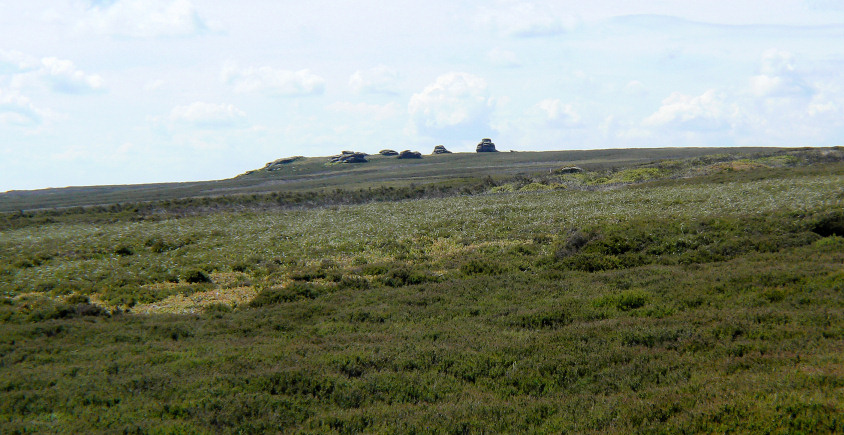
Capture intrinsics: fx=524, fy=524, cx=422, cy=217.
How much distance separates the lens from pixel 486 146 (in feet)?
613

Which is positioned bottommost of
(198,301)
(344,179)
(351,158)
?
(198,301)

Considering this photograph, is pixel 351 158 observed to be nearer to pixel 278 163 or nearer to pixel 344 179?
pixel 278 163

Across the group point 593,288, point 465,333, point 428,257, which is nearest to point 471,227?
point 428,257

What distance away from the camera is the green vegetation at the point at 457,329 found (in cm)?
853

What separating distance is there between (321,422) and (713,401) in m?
6.15

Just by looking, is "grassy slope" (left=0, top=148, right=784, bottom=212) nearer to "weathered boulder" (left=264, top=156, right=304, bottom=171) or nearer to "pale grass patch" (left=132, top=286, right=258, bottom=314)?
"weathered boulder" (left=264, top=156, right=304, bottom=171)

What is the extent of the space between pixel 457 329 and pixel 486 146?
176802 mm

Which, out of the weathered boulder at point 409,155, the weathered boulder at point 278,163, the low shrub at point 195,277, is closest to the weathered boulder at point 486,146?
the weathered boulder at point 409,155

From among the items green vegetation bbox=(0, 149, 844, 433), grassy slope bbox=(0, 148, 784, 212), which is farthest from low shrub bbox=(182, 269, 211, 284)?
grassy slope bbox=(0, 148, 784, 212)

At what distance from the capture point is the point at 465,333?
13234 mm

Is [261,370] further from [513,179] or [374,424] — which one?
[513,179]

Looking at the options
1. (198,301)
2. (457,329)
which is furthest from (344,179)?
(457,329)

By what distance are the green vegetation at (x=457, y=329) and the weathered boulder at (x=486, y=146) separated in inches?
6103

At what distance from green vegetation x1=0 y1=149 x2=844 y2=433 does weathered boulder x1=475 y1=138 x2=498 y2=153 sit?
155 m
